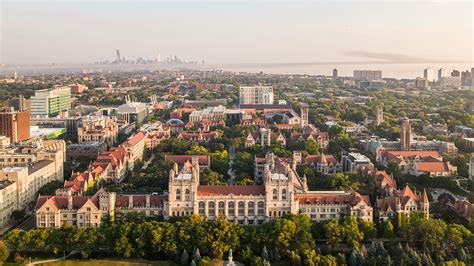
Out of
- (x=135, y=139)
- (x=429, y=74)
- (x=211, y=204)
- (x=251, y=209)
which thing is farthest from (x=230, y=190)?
Answer: (x=429, y=74)

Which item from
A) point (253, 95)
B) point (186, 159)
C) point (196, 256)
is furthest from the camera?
point (253, 95)

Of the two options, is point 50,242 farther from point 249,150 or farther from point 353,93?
point 353,93

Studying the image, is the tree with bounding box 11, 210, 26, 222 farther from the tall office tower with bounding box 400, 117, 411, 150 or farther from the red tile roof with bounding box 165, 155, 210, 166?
the tall office tower with bounding box 400, 117, 411, 150

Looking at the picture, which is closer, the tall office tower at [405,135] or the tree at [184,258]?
the tree at [184,258]

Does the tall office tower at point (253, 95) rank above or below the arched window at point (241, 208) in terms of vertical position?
above

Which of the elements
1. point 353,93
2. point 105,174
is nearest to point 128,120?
point 105,174

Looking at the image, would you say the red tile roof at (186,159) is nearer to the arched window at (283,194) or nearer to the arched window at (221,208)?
the arched window at (221,208)

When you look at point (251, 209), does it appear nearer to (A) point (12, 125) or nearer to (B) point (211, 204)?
(B) point (211, 204)

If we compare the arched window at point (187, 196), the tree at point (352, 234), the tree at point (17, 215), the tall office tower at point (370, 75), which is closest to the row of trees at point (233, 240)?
the tree at point (352, 234)

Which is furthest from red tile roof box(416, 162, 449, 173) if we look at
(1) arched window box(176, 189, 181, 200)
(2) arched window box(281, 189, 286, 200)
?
(1) arched window box(176, 189, 181, 200)
